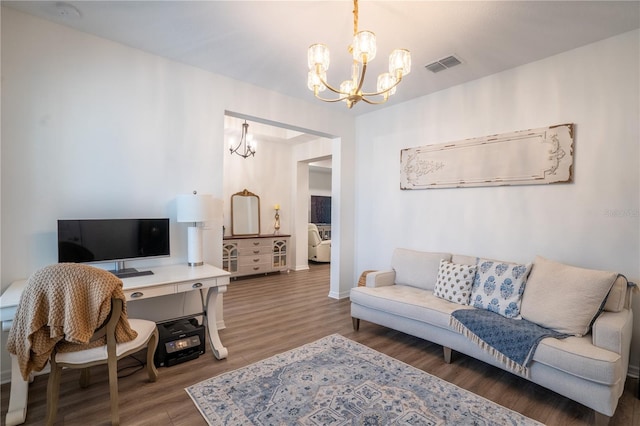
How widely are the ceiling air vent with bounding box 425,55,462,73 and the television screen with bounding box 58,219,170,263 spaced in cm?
305

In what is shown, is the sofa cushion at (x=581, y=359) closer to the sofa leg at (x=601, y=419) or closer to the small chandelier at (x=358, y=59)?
the sofa leg at (x=601, y=419)

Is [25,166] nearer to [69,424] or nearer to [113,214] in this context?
[113,214]

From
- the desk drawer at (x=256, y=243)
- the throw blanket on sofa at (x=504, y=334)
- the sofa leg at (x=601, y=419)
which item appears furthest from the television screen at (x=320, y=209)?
the sofa leg at (x=601, y=419)

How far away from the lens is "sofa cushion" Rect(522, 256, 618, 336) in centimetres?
219

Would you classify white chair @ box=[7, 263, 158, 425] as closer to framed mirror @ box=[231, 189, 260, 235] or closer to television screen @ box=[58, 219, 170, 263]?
television screen @ box=[58, 219, 170, 263]

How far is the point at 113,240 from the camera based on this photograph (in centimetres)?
258

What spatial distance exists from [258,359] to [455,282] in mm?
2013

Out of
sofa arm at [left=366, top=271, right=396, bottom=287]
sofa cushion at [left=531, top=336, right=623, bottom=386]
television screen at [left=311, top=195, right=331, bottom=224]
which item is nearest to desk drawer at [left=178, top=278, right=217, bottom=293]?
sofa arm at [left=366, top=271, right=396, bottom=287]

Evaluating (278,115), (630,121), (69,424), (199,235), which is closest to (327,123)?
(278,115)

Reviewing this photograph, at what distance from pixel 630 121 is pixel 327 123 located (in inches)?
124

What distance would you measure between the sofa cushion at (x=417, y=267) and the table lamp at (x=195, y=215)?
224cm

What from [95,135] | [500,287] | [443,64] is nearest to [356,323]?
[500,287]

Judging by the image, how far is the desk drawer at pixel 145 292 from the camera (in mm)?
2258

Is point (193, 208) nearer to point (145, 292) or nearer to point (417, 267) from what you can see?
point (145, 292)
